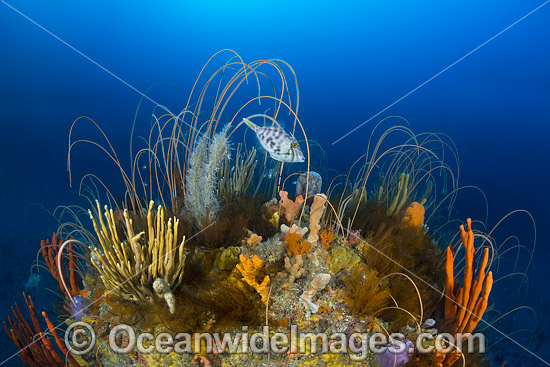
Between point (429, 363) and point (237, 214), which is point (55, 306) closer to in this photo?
point (237, 214)

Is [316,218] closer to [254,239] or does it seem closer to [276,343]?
[254,239]

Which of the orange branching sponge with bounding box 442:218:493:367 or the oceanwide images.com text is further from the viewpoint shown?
the orange branching sponge with bounding box 442:218:493:367

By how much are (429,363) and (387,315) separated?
20.1 inches

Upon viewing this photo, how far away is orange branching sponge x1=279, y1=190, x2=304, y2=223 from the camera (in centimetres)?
372

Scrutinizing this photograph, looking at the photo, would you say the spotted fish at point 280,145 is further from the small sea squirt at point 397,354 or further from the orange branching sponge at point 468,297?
the small sea squirt at point 397,354

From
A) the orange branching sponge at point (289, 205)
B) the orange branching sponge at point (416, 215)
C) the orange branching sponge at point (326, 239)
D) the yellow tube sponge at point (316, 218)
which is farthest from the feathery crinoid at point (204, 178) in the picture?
the orange branching sponge at point (416, 215)

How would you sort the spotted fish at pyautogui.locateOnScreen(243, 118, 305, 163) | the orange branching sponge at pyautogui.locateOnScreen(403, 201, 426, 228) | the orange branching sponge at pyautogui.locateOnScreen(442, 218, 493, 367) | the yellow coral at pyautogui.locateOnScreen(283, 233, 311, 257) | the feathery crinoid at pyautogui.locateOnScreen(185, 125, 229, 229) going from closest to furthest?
1. the orange branching sponge at pyautogui.locateOnScreen(442, 218, 493, 367)
2. the yellow coral at pyautogui.locateOnScreen(283, 233, 311, 257)
3. the spotted fish at pyautogui.locateOnScreen(243, 118, 305, 163)
4. the feathery crinoid at pyautogui.locateOnScreen(185, 125, 229, 229)
5. the orange branching sponge at pyautogui.locateOnScreen(403, 201, 426, 228)

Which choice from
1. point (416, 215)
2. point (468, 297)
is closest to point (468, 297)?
point (468, 297)

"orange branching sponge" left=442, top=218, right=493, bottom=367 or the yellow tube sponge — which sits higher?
the yellow tube sponge

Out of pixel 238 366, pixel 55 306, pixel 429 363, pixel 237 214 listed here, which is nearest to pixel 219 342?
pixel 238 366

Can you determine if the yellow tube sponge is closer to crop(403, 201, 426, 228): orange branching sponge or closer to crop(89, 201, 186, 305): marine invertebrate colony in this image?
crop(89, 201, 186, 305): marine invertebrate colony

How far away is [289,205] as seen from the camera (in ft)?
12.2

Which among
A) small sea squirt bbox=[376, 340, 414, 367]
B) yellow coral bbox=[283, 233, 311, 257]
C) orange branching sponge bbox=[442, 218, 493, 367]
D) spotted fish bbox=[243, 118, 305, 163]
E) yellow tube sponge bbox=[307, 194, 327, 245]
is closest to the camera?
small sea squirt bbox=[376, 340, 414, 367]

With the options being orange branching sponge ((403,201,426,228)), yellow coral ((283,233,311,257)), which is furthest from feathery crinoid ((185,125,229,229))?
orange branching sponge ((403,201,426,228))
